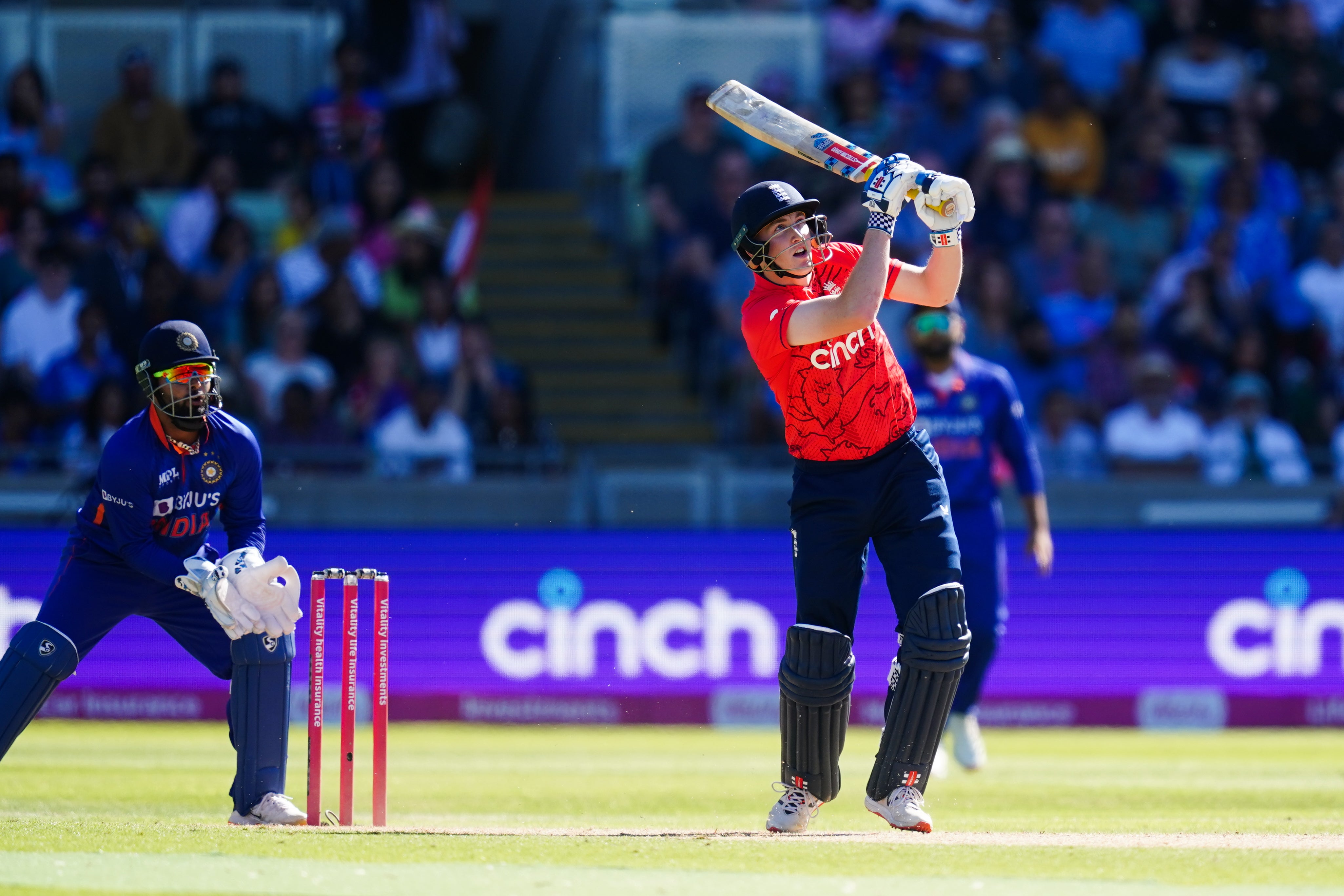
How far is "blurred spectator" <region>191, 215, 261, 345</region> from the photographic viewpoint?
1593 centimetres

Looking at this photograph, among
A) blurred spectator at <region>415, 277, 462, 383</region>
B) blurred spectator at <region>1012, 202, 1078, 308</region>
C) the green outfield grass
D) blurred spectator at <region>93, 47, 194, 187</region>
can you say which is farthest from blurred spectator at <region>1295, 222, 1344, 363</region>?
blurred spectator at <region>93, 47, 194, 187</region>

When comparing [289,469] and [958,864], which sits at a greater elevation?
[289,469]

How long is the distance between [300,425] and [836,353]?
8502mm

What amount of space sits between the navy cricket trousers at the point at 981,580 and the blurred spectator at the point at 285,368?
22.3 feet

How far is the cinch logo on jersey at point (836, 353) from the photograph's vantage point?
6.92m

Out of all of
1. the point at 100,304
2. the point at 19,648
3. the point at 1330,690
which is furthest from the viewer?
the point at 100,304

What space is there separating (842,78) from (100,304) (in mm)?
7681

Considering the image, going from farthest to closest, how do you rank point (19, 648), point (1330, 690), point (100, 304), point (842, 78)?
point (842, 78), point (100, 304), point (1330, 690), point (19, 648)

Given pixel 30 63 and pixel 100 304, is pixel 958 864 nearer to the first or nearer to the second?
pixel 100 304

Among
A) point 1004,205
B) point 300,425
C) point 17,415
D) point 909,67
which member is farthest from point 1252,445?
point 17,415

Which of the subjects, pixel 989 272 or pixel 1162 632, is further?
pixel 989 272

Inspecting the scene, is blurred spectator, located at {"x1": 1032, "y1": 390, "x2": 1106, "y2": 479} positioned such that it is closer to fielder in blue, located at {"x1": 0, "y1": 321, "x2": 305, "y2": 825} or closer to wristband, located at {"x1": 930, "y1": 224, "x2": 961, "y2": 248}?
wristband, located at {"x1": 930, "y1": 224, "x2": 961, "y2": 248}

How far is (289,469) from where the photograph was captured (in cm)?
1404

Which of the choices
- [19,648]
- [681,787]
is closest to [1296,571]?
[681,787]
